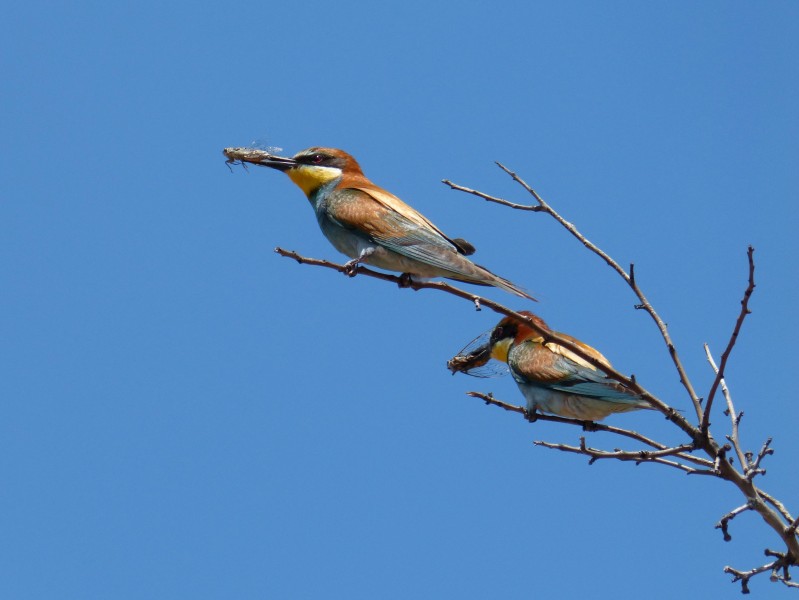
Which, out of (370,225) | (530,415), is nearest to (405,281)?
(370,225)

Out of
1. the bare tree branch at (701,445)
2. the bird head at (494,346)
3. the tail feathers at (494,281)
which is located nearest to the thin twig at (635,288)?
the bare tree branch at (701,445)

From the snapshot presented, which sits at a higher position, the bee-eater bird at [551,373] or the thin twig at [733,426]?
the bee-eater bird at [551,373]

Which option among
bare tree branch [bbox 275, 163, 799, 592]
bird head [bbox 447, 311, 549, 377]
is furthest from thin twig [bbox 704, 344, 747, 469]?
bird head [bbox 447, 311, 549, 377]

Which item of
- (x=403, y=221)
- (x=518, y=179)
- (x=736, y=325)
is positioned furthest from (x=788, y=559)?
(x=403, y=221)

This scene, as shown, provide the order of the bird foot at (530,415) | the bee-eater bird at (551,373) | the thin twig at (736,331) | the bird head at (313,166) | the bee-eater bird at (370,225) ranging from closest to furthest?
the thin twig at (736,331) → the bird foot at (530,415) → the bee-eater bird at (370,225) → the bee-eater bird at (551,373) → the bird head at (313,166)

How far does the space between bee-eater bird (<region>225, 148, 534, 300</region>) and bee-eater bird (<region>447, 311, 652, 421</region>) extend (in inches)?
20.0

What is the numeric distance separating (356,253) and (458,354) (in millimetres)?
849

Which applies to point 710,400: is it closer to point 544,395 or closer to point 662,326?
point 662,326

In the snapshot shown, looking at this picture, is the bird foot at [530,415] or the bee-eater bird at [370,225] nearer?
the bird foot at [530,415]

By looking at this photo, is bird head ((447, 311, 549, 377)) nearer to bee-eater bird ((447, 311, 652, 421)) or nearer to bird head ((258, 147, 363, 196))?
bee-eater bird ((447, 311, 652, 421))

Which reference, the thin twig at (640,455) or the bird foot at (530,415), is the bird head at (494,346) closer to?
the bird foot at (530,415)

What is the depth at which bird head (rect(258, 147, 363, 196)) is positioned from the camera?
5.24m

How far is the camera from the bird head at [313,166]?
5238mm

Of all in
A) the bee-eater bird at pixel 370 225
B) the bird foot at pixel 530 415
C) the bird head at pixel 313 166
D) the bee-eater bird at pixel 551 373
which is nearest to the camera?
the bird foot at pixel 530 415
